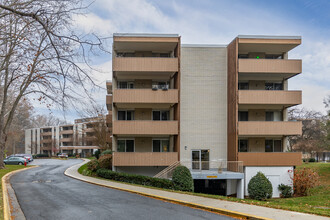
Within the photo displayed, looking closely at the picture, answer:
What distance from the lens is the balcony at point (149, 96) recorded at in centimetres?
2598

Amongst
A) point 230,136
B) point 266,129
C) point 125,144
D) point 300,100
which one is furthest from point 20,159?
point 300,100

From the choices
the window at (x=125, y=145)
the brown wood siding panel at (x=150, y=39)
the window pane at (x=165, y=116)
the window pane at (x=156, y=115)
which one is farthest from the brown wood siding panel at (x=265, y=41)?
the window at (x=125, y=145)

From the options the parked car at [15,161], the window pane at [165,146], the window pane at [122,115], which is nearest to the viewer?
the window pane at [165,146]

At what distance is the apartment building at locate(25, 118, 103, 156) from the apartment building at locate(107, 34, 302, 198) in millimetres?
62867

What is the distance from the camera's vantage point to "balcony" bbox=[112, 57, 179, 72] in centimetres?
2605

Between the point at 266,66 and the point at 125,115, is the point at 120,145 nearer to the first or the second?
the point at 125,115

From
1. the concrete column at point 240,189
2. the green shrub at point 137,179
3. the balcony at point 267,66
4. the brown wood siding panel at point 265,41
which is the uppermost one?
the brown wood siding panel at point 265,41

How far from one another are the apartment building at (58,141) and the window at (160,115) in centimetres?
6231

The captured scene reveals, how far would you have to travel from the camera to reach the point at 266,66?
26219mm

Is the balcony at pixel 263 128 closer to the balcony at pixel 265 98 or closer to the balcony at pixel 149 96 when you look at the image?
the balcony at pixel 265 98

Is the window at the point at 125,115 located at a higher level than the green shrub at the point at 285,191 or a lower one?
higher

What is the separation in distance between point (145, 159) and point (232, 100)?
30.0 ft

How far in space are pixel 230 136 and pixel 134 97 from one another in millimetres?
9097

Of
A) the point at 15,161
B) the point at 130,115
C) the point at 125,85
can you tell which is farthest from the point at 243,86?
the point at 15,161
